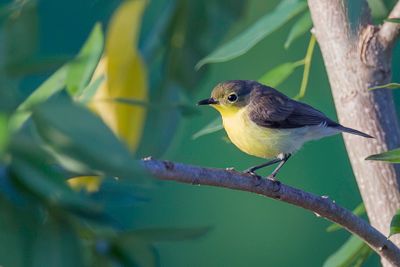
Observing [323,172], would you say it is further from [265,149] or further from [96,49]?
[96,49]

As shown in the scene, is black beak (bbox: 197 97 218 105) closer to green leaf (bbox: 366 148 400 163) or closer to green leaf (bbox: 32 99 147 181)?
green leaf (bbox: 366 148 400 163)

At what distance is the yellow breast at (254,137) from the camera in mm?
1589

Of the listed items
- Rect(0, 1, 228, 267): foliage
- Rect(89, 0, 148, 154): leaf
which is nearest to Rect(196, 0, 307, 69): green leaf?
Rect(89, 0, 148, 154): leaf

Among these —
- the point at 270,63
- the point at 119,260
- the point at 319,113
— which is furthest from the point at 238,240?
the point at 119,260

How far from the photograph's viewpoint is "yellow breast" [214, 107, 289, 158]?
159 centimetres

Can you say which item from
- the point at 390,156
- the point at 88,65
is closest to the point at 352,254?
the point at 390,156

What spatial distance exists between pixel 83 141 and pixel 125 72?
39cm

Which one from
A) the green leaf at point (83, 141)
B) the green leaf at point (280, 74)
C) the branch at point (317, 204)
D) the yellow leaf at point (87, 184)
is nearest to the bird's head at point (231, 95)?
the green leaf at point (280, 74)

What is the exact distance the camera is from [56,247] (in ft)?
1.01

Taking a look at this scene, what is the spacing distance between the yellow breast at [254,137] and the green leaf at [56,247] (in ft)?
4.09

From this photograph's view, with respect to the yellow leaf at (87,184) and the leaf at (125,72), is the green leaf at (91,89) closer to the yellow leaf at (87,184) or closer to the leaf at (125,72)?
the leaf at (125,72)

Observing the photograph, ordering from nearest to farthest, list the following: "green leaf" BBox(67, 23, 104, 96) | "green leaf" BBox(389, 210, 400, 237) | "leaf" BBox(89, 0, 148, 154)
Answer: "green leaf" BBox(67, 23, 104, 96) → "leaf" BBox(89, 0, 148, 154) → "green leaf" BBox(389, 210, 400, 237)

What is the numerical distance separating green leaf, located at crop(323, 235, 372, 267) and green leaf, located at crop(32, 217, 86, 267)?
0.87 meters

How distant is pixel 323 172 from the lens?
1.96 m
